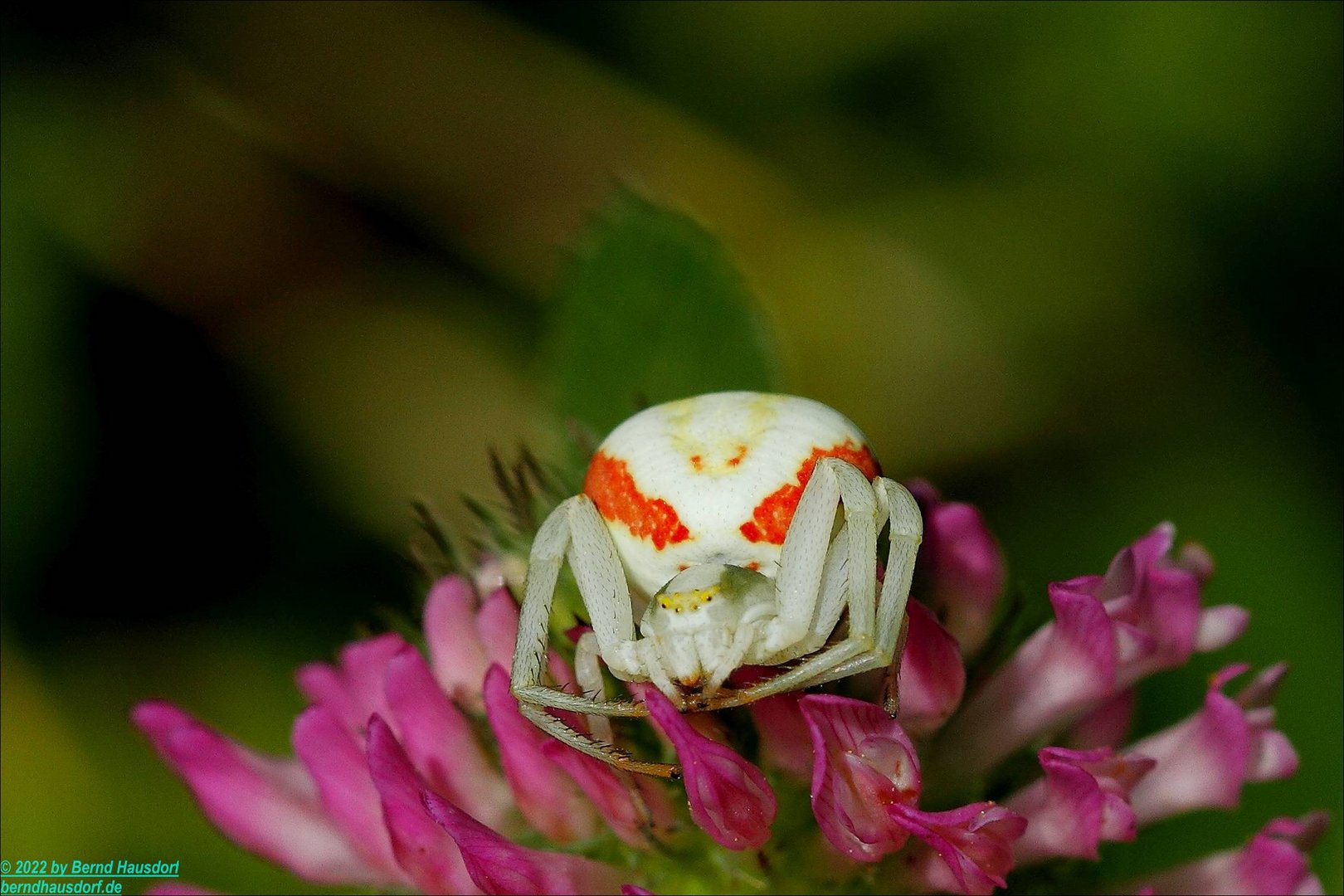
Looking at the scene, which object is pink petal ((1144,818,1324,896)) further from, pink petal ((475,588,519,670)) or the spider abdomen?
pink petal ((475,588,519,670))

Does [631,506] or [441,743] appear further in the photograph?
[441,743]

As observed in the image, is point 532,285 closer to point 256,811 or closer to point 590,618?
point 256,811

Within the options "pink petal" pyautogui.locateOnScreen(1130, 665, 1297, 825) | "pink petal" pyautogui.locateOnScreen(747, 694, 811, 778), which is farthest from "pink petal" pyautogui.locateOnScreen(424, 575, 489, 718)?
"pink petal" pyautogui.locateOnScreen(1130, 665, 1297, 825)

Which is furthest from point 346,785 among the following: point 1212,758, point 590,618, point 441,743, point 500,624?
point 1212,758

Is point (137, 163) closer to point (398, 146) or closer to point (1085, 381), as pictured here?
point (398, 146)

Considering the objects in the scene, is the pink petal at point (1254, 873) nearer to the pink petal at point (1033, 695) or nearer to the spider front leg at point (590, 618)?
the pink petal at point (1033, 695)

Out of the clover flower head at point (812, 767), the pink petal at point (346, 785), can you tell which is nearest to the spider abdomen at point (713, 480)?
the clover flower head at point (812, 767)
